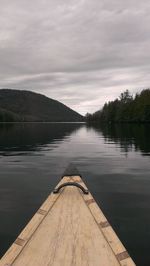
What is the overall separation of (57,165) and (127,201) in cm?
947

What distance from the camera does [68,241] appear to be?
6.56 metres

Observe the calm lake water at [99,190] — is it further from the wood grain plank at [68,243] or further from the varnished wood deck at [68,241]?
the wood grain plank at [68,243]

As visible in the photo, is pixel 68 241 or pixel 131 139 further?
pixel 131 139

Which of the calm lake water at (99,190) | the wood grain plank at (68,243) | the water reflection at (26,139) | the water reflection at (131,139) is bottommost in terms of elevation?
the calm lake water at (99,190)

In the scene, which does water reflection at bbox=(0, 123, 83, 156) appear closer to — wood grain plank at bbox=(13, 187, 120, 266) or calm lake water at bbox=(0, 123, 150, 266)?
calm lake water at bbox=(0, 123, 150, 266)

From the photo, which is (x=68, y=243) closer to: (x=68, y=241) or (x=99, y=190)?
(x=68, y=241)

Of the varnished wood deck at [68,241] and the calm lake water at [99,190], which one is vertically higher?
the varnished wood deck at [68,241]

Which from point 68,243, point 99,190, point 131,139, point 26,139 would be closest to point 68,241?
point 68,243

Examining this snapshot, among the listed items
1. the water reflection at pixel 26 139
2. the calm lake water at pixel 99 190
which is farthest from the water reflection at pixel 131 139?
the water reflection at pixel 26 139

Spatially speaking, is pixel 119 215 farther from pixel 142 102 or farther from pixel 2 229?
pixel 142 102

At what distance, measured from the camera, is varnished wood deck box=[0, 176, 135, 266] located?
226 inches

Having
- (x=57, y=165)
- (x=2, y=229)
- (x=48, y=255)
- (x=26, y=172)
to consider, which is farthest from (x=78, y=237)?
(x=57, y=165)

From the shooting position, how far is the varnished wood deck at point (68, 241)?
226 inches

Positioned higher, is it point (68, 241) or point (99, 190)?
point (68, 241)
